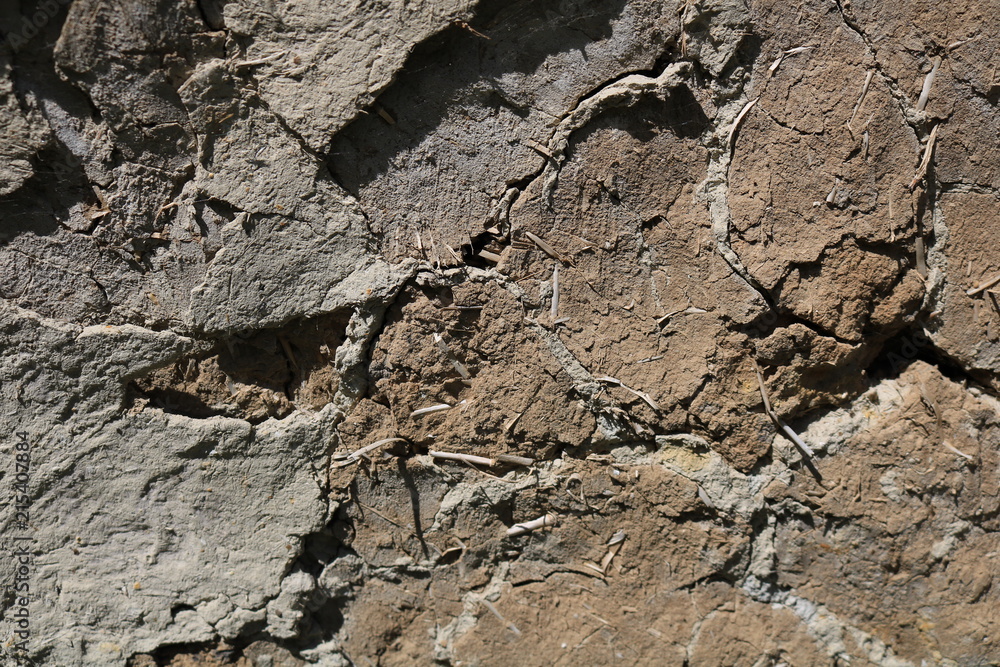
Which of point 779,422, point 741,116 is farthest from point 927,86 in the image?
point 779,422

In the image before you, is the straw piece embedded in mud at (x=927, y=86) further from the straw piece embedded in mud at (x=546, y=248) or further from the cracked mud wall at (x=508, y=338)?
the straw piece embedded in mud at (x=546, y=248)

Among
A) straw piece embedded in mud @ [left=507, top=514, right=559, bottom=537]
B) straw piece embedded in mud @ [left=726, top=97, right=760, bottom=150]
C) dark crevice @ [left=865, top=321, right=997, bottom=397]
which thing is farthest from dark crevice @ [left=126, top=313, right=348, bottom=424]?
dark crevice @ [left=865, top=321, right=997, bottom=397]

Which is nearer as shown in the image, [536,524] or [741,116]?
[741,116]

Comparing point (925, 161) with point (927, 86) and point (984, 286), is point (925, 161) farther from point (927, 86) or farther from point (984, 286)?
point (984, 286)

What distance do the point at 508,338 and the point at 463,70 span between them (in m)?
0.55

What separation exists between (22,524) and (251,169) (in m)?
0.88

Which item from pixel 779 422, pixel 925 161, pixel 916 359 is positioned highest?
pixel 925 161

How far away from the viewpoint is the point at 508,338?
57.7 inches

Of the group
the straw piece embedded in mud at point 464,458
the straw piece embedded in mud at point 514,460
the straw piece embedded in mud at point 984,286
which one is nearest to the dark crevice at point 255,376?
the straw piece embedded in mud at point 464,458

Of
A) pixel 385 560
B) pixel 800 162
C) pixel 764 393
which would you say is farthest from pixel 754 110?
pixel 385 560

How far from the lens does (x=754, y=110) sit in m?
1.41

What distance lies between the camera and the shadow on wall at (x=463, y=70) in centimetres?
138

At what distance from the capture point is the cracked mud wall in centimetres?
138

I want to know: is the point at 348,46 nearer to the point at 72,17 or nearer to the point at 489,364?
the point at 72,17
